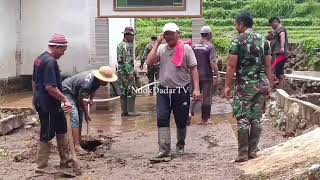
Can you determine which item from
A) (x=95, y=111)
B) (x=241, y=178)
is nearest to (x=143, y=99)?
(x=95, y=111)

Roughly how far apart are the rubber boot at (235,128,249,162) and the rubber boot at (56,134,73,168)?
6.87 feet

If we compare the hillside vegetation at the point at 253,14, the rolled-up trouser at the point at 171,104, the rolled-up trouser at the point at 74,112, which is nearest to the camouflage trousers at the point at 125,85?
the rolled-up trouser at the point at 74,112

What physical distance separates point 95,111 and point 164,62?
219 inches

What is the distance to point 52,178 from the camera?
6977 millimetres

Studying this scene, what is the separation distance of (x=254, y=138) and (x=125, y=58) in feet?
18.4

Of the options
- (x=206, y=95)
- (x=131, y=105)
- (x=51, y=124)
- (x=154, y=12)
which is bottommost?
(x=131, y=105)

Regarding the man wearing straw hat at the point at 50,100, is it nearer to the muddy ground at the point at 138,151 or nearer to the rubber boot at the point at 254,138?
the muddy ground at the point at 138,151

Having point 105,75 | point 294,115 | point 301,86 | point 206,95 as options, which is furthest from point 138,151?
point 301,86

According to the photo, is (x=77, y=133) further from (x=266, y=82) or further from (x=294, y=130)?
(x=294, y=130)

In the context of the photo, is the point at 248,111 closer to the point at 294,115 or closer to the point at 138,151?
the point at 138,151

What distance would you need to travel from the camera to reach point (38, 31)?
629 inches

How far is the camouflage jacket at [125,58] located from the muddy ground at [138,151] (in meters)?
0.98

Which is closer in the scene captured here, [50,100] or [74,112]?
[50,100]

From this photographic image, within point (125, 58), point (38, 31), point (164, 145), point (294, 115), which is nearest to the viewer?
point (164, 145)
